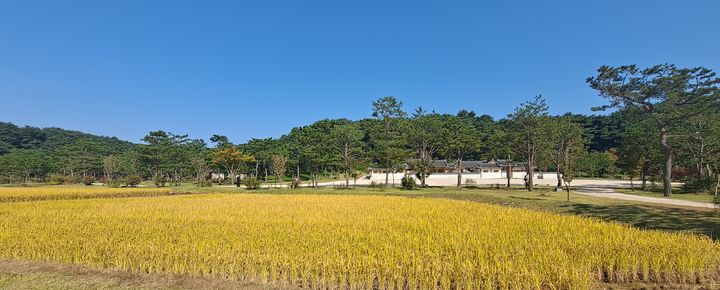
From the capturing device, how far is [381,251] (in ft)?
28.4

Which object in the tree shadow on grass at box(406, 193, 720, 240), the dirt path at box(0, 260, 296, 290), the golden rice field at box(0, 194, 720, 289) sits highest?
the golden rice field at box(0, 194, 720, 289)

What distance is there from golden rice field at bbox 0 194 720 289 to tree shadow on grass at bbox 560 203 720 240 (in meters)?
2.85

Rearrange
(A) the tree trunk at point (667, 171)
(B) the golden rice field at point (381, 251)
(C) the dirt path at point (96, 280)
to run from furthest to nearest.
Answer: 1. (A) the tree trunk at point (667, 171)
2. (B) the golden rice field at point (381, 251)
3. (C) the dirt path at point (96, 280)

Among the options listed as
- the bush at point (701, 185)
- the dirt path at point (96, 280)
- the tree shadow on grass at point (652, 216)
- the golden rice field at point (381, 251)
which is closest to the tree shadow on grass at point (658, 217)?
the tree shadow on grass at point (652, 216)

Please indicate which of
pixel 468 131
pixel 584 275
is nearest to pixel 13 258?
pixel 584 275

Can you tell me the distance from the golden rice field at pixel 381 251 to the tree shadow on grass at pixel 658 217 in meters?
2.85

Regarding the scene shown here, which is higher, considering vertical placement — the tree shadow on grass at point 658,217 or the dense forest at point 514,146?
the dense forest at point 514,146

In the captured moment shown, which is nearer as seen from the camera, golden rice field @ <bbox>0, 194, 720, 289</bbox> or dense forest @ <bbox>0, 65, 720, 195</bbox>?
golden rice field @ <bbox>0, 194, 720, 289</bbox>

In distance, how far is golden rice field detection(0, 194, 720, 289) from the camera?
712 cm

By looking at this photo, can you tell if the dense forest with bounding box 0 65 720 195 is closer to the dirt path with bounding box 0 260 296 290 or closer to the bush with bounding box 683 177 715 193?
the bush with bounding box 683 177 715 193

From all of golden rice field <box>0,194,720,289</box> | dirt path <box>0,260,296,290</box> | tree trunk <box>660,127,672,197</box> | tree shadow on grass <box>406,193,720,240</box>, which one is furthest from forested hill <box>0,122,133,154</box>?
tree trunk <box>660,127,672,197</box>

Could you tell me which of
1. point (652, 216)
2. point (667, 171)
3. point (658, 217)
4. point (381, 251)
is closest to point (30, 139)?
point (381, 251)

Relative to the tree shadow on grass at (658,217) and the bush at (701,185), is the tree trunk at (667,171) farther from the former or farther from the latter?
the tree shadow on grass at (658,217)

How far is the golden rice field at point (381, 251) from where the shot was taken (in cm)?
712
